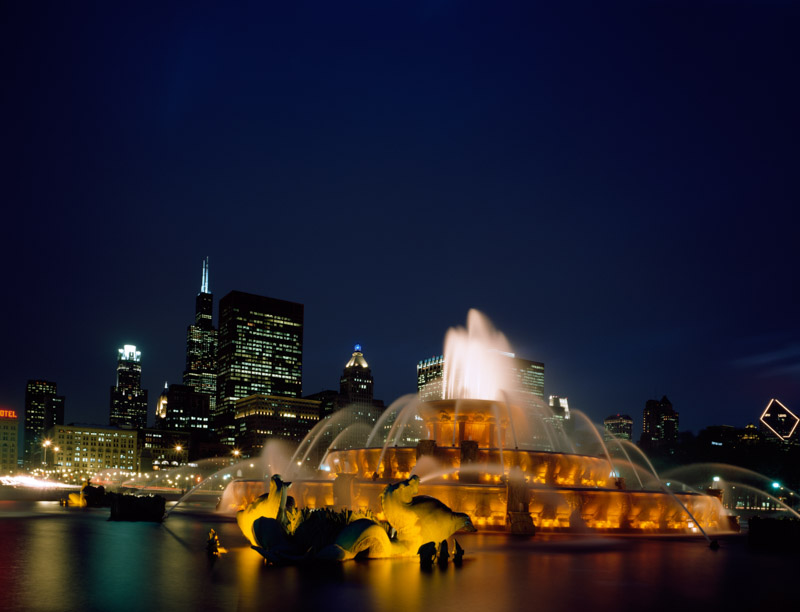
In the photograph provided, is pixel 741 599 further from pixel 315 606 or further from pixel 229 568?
pixel 229 568

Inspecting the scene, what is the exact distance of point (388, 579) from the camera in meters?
15.6

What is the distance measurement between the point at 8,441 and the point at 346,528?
7296 inches

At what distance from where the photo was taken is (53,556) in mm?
18734

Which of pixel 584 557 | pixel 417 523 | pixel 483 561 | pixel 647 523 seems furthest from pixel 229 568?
pixel 647 523

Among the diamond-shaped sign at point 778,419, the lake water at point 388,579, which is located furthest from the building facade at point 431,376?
the lake water at point 388,579

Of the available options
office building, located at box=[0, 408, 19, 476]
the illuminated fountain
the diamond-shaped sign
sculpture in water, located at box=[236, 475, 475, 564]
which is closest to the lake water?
sculpture in water, located at box=[236, 475, 475, 564]

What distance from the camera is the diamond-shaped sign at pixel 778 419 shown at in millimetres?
126938

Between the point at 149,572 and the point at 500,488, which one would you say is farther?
the point at 500,488

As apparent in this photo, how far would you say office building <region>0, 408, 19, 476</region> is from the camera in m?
174

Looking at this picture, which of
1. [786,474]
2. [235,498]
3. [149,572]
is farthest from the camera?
[786,474]

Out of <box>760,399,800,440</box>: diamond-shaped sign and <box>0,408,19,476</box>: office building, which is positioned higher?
<box>760,399,800,440</box>: diamond-shaped sign

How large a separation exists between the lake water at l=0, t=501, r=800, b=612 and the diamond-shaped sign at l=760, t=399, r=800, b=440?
116107 millimetres

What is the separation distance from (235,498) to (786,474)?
65.0 metres

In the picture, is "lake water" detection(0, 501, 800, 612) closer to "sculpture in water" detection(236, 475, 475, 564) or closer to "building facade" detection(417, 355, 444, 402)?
→ "sculpture in water" detection(236, 475, 475, 564)
